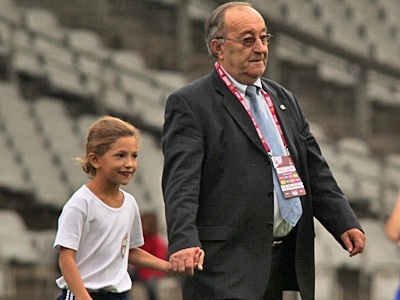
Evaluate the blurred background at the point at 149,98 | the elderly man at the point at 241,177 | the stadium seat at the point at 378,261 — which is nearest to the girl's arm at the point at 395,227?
the elderly man at the point at 241,177

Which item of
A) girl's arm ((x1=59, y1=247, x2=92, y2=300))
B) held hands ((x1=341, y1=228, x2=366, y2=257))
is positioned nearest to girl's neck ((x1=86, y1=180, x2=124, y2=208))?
girl's arm ((x1=59, y1=247, x2=92, y2=300))

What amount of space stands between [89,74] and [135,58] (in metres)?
0.84

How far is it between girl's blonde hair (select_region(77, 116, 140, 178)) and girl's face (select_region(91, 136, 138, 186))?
2cm

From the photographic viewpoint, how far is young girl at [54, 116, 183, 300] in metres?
4.66

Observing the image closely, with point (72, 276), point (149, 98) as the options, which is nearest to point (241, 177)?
point (72, 276)

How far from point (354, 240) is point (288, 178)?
1.09 ft

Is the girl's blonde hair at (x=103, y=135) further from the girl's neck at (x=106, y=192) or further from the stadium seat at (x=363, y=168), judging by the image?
the stadium seat at (x=363, y=168)

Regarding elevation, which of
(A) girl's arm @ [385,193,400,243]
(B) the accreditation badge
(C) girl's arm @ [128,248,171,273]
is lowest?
(C) girl's arm @ [128,248,171,273]

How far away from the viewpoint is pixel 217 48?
502cm

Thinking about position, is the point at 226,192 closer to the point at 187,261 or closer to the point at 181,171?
the point at 181,171

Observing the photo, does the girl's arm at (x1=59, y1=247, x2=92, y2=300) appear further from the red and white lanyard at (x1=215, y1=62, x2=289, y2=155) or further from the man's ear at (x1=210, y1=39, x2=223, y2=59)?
the man's ear at (x1=210, y1=39, x2=223, y2=59)

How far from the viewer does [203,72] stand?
13.3 meters

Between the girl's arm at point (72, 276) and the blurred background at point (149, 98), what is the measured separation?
5432 mm

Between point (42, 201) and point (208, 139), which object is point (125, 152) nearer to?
point (208, 139)
